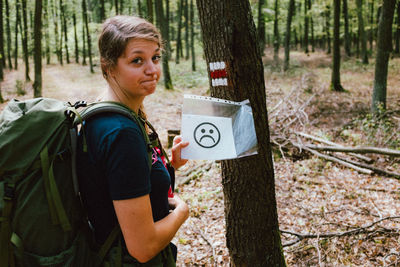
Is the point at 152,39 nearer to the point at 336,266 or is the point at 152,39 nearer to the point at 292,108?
the point at 336,266

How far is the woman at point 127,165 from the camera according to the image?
1.15 metres

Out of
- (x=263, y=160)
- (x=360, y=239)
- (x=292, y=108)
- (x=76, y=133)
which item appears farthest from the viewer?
(x=292, y=108)

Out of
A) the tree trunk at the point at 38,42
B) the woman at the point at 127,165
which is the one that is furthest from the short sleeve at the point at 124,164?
the tree trunk at the point at 38,42

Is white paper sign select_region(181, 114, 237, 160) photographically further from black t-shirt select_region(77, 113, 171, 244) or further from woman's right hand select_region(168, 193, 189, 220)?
black t-shirt select_region(77, 113, 171, 244)

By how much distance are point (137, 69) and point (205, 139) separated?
26.0 inches

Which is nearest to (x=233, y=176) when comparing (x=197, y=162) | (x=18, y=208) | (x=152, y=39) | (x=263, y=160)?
(x=263, y=160)

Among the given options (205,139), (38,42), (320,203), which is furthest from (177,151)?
(38,42)

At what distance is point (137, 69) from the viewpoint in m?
1.46

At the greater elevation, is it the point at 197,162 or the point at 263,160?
the point at 263,160

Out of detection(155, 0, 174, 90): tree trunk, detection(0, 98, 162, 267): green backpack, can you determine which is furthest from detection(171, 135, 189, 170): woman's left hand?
detection(155, 0, 174, 90): tree trunk

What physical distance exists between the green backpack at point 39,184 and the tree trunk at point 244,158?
1.04 metres

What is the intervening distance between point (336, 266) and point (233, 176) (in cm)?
200

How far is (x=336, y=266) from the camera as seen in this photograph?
3.18 meters

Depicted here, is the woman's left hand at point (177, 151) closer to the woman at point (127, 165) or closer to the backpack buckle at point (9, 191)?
the woman at point (127, 165)
